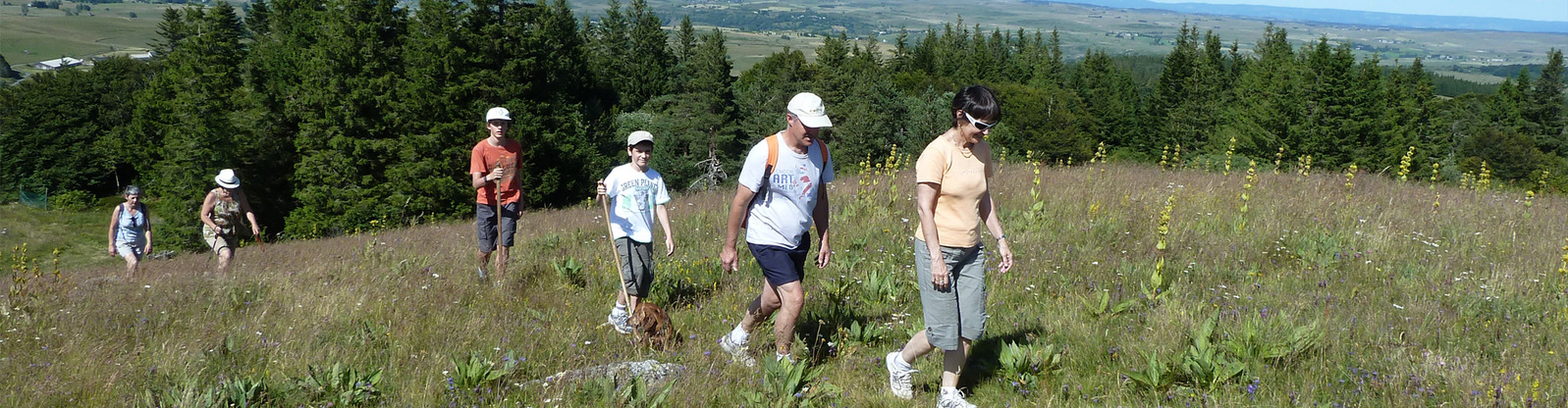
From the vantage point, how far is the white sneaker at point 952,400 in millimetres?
4309

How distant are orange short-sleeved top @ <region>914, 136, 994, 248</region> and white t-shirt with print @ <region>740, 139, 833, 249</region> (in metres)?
0.73

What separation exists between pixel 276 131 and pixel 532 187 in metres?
10.3

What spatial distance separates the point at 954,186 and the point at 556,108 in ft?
107

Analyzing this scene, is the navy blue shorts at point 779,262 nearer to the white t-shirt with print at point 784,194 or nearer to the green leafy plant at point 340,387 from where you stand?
the white t-shirt with print at point 784,194

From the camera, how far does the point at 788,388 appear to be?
4.24 meters

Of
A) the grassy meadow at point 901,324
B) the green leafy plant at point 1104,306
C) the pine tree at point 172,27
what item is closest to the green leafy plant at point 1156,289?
the grassy meadow at point 901,324

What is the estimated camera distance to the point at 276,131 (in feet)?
111

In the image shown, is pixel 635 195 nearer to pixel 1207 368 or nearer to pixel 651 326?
pixel 651 326

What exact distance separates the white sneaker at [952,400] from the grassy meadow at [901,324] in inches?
9.7

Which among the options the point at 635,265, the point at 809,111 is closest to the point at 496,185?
the point at 635,265

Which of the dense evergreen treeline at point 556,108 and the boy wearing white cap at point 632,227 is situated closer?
the boy wearing white cap at point 632,227

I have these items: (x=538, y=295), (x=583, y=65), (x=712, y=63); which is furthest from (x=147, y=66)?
(x=538, y=295)

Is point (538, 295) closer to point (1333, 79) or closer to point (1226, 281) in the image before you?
point (1226, 281)

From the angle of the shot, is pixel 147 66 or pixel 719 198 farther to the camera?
pixel 147 66
